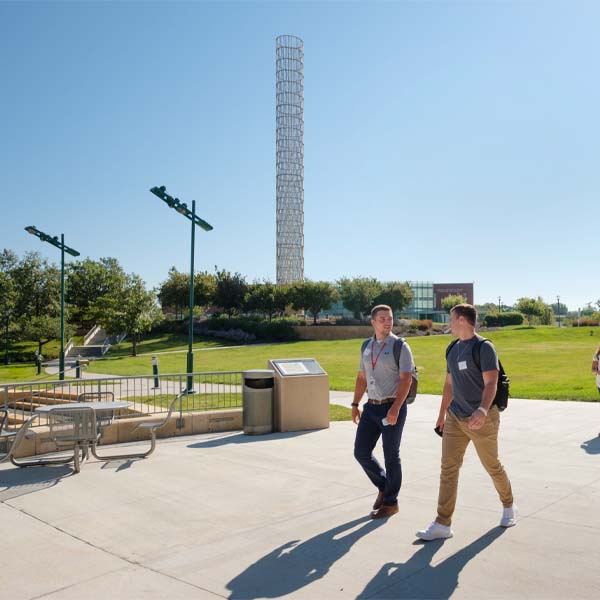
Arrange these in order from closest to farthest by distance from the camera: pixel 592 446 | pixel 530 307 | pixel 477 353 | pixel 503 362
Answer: pixel 477 353 < pixel 592 446 < pixel 503 362 < pixel 530 307

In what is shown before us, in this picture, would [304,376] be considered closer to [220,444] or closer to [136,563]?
[220,444]

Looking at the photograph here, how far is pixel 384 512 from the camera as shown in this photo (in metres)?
5.51

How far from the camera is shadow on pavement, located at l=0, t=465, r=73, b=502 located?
668 centimetres

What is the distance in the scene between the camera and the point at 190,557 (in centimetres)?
462

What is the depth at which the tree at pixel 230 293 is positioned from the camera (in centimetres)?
6881

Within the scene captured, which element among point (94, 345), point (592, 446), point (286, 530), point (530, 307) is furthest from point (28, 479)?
point (530, 307)

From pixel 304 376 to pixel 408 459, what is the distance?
3.03 meters

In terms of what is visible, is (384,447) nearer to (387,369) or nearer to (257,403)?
(387,369)

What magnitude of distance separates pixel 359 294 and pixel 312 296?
724cm

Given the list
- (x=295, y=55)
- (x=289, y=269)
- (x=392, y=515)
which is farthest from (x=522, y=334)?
(x=295, y=55)

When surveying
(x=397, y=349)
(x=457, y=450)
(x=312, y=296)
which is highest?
(x=312, y=296)

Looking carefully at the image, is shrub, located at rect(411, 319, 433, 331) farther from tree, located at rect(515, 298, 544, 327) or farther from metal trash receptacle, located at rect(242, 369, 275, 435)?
metal trash receptacle, located at rect(242, 369, 275, 435)

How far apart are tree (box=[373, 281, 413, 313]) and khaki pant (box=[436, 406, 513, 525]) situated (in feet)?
217

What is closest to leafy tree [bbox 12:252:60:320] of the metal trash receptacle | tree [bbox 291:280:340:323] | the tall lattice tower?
tree [bbox 291:280:340:323]
